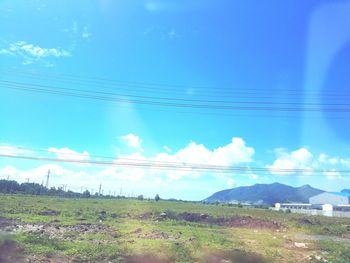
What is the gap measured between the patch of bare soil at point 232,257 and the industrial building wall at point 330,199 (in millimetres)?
103506

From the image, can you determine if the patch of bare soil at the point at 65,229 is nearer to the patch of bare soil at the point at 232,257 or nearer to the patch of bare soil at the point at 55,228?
the patch of bare soil at the point at 55,228

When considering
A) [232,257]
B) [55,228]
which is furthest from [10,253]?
[55,228]

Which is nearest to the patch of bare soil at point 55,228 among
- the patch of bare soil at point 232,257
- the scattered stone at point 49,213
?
the scattered stone at point 49,213

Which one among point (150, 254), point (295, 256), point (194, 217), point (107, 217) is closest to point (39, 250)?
point (150, 254)

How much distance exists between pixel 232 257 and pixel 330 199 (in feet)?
362

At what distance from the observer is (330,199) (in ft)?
395

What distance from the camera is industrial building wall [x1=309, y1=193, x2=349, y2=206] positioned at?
378 feet

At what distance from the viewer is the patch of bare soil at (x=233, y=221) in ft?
148

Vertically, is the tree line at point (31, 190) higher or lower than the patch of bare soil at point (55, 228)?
higher

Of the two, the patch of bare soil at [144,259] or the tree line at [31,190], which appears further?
the tree line at [31,190]

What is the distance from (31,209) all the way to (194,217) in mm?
20496

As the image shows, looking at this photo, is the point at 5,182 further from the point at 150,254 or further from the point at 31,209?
the point at 150,254

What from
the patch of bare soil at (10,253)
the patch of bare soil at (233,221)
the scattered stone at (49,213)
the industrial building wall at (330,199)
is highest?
the industrial building wall at (330,199)

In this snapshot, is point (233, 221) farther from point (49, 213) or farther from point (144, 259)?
point (144, 259)
